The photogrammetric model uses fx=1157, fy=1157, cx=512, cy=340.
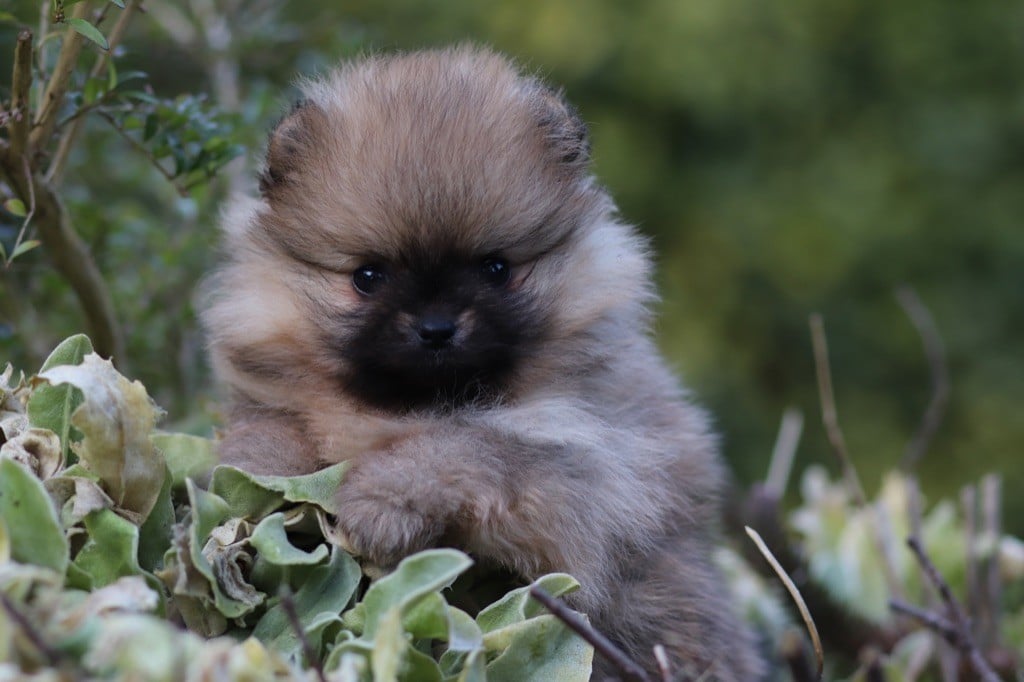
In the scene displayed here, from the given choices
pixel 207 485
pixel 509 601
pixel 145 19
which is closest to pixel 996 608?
pixel 509 601

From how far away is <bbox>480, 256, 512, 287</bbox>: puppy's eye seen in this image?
83.7 inches

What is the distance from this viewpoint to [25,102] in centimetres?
193

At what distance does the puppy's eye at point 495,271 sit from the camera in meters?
2.12

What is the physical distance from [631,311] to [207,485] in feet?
3.00

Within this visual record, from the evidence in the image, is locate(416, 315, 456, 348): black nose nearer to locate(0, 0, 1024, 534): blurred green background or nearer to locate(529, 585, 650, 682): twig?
locate(529, 585, 650, 682): twig

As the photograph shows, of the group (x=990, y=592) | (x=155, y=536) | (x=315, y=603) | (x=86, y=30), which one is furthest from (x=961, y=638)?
(x=86, y=30)

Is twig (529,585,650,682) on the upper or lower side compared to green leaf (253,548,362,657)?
upper

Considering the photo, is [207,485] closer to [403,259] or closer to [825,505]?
[403,259]

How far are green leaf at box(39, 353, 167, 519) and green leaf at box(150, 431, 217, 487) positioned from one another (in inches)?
8.4

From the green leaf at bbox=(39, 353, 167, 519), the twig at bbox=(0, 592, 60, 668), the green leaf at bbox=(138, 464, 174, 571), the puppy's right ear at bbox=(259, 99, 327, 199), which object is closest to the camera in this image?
the twig at bbox=(0, 592, 60, 668)

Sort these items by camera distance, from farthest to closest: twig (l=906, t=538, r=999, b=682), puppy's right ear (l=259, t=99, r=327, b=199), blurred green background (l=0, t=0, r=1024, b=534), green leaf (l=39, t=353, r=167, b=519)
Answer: blurred green background (l=0, t=0, r=1024, b=534) < puppy's right ear (l=259, t=99, r=327, b=199) < twig (l=906, t=538, r=999, b=682) < green leaf (l=39, t=353, r=167, b=519)

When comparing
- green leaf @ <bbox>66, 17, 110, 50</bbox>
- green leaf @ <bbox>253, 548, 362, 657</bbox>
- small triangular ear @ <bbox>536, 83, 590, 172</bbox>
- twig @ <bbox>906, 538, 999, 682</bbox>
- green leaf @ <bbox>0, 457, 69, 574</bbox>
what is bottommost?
green leaf @ <bbox>253, 548, 362, 657</bbox>

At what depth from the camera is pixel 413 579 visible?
151cm

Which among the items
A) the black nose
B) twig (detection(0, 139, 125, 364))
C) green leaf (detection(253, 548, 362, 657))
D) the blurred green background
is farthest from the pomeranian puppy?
the blurred green background
